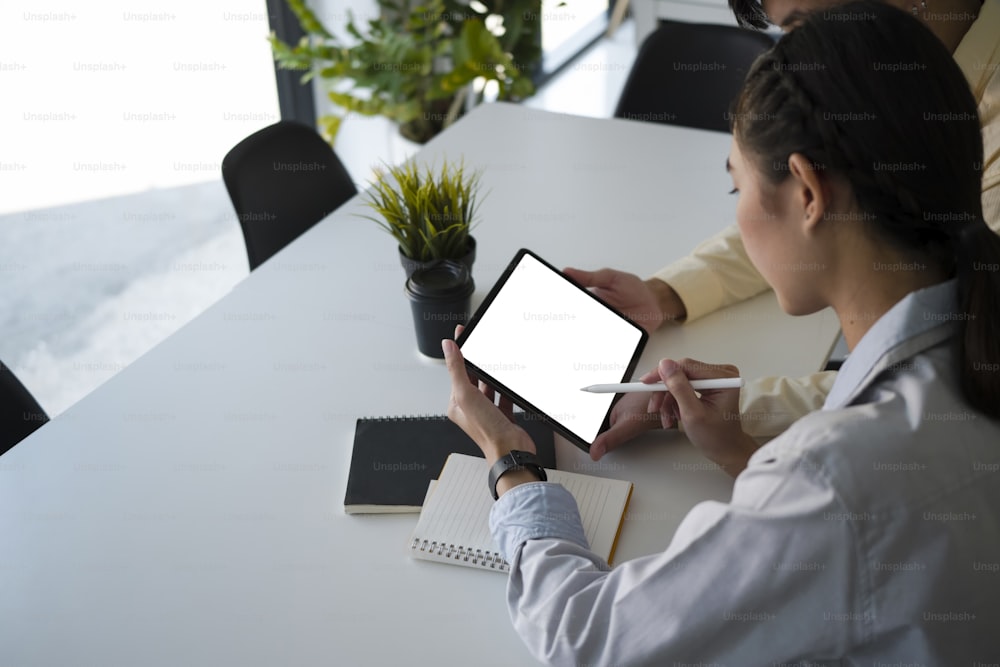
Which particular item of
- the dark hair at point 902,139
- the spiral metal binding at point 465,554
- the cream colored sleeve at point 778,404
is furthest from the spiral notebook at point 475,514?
the dark hair at point 902,139

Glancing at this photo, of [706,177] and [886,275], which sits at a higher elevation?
[886,275]

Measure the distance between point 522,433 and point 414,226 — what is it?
1.48 ft

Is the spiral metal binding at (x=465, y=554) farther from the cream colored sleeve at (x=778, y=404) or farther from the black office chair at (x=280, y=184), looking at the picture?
the black office chair at (x=280, y=184)

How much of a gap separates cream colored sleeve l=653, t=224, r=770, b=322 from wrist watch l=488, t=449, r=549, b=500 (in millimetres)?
538

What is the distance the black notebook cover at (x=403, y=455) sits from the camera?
1.24m

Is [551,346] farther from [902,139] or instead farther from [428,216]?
[902,139]

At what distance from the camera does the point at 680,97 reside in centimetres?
259

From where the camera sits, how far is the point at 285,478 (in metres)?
1.30

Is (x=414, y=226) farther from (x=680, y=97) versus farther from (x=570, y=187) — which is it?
(x=680, y=97)

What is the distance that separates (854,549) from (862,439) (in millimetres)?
103

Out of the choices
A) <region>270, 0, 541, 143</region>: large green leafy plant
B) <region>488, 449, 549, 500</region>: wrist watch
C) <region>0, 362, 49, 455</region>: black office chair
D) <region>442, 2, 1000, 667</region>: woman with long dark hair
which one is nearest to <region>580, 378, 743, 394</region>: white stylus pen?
<region>488, 449, 549, 500</region>: wrist watch

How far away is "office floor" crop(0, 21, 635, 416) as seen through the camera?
9.82 feet

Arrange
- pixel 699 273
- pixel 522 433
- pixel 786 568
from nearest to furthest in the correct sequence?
pixel 786 568
pixel 522 433
pixel 699 273

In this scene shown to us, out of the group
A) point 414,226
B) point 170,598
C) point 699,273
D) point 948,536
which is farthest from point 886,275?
point 170,598
